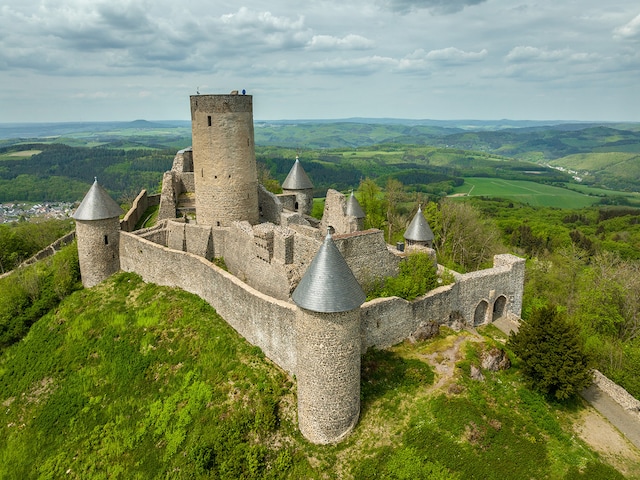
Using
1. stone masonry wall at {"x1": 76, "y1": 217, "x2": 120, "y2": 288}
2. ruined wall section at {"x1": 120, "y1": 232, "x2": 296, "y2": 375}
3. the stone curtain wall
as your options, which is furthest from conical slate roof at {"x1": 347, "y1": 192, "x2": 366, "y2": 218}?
the stone curtain wall

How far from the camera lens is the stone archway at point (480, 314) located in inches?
865

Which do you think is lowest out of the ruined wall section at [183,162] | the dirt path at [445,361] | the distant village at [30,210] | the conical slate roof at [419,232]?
the distant village at [30,210]

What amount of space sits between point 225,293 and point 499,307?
572 inches

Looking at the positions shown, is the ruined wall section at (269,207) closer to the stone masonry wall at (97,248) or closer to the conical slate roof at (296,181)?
the conical slate roof at (296,181)

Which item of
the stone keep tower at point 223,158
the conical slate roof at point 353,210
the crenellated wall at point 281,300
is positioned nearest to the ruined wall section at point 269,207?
the stone keep tower at point 223,158

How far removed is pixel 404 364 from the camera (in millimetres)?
16797

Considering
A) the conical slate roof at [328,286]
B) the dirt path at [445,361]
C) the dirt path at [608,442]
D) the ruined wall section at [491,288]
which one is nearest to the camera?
the conical slate roof at [328,286]

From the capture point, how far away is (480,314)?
2227 cm

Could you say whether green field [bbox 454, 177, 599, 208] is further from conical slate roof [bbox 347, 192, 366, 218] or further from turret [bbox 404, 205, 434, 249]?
turret [bbox 404, 205, 434, 249]

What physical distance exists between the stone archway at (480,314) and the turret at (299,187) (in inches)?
572

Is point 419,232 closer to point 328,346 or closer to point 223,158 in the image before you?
point 223,158

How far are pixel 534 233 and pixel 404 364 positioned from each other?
61.9m

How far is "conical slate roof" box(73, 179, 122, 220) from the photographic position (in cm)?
2220

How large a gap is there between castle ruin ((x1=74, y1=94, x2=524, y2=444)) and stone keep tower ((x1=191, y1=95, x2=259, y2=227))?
0.05m
